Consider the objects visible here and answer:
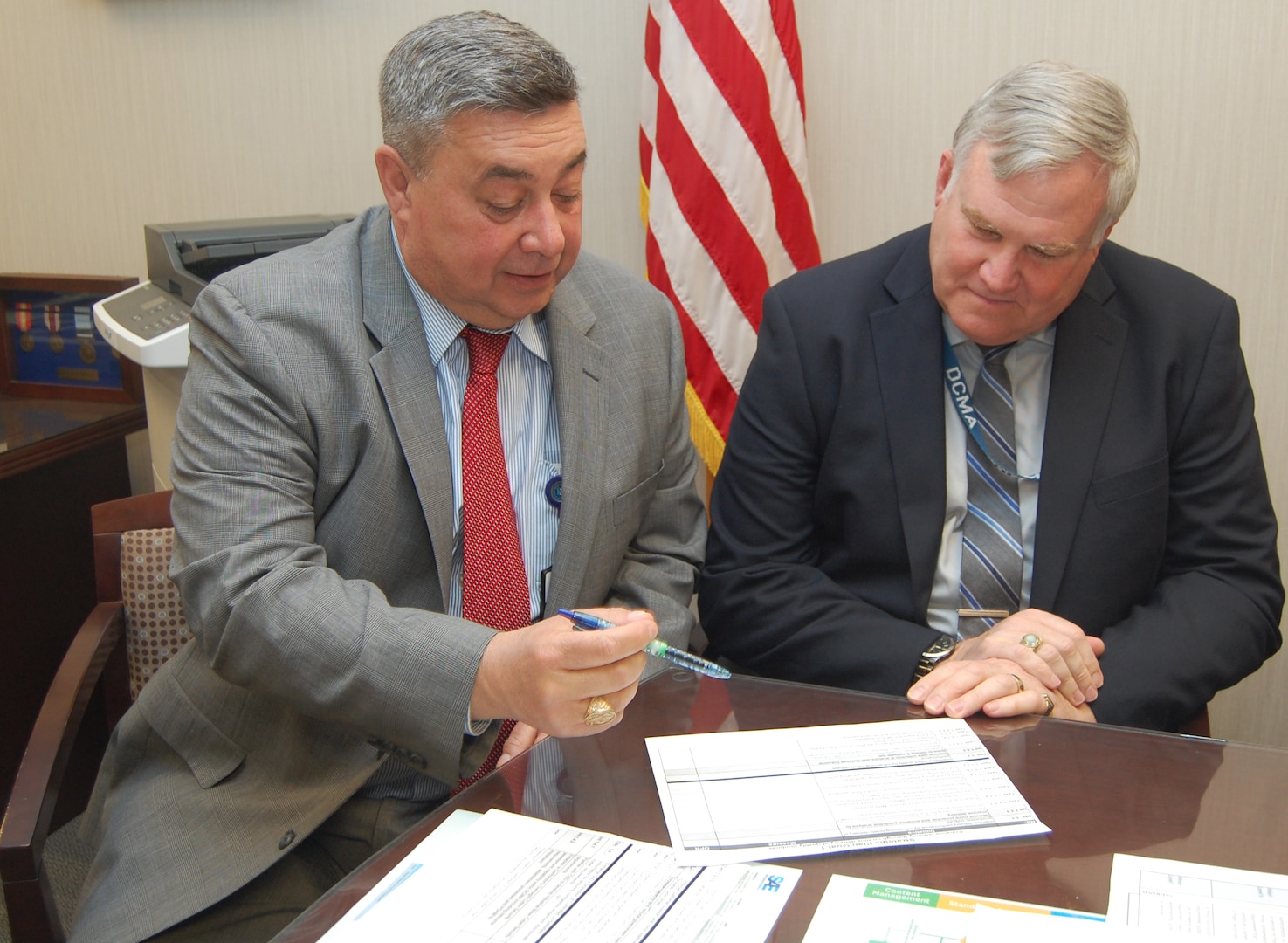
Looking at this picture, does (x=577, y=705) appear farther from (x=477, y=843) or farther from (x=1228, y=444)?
(x=1228, y=444)

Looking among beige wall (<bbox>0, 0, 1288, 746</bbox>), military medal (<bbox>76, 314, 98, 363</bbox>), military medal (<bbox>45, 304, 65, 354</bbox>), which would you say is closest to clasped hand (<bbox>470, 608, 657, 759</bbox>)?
beige wall (<bbox>0, 0, 1288, 746</bbox>)

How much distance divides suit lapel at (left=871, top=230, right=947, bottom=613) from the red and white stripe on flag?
87cm

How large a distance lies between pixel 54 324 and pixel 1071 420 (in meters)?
2.64

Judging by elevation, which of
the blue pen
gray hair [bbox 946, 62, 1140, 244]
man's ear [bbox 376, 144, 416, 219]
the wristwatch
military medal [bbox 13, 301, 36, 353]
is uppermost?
gray hair [bbox 946, 62, 1140, 244]

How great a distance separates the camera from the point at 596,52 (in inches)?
113

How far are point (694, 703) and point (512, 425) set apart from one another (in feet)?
1.75

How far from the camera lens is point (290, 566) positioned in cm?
138

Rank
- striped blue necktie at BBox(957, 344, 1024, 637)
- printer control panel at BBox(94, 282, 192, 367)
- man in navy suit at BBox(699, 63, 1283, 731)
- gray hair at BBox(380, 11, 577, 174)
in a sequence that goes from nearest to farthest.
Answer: gray hair at BBox(380, 11, 577, 174) → man in navy suit at BBox(699, 63, 1283, 731) → striped blue necktie at BBox(957, 344, 1024, 637) → printer control panel at BBox(94, 282, 192, 367)

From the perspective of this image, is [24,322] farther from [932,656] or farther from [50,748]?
[932,656]

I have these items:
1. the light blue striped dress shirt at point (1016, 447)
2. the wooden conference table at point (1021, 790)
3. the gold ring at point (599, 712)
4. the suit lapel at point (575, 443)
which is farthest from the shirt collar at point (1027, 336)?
the gold ring at point (599, 712)

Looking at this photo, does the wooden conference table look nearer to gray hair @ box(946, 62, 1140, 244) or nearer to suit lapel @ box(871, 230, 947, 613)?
suit lapel @ box(871, 230, 947, 613)

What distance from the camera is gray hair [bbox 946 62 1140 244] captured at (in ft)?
5.13

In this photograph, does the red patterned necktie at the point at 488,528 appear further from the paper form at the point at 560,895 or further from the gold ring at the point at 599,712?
the paper form at the point at 560,895

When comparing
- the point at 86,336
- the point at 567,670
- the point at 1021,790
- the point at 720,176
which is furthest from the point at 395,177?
the point at 86,336
